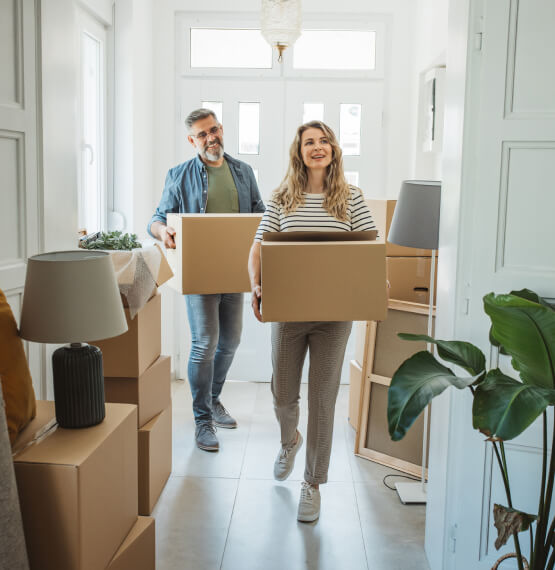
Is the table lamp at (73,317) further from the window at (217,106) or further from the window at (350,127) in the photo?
the window at (350,127)

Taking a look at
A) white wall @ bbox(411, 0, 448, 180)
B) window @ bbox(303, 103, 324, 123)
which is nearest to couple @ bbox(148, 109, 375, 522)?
white wall @ bbox(411, 0, 448, 180)

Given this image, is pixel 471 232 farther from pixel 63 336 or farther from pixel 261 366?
pixel 261 366

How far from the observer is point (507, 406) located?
146cm

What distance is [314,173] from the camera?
2.64 meters

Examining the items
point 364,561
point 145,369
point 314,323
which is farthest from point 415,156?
point 364,561

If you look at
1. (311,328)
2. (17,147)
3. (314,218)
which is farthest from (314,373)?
Result: (17,147)

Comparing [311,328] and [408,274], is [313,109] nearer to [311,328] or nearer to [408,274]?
[408,274]

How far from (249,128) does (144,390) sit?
239cm

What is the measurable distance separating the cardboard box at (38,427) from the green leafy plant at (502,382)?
0.93 metres

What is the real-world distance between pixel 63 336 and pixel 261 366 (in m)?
3.02

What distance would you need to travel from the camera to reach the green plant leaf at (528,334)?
154cm

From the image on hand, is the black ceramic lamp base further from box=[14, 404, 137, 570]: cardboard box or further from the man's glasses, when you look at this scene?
the man's glasses

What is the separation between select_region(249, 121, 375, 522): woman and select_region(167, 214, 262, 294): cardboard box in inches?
14.8

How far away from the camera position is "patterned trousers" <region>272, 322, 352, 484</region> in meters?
2.56
